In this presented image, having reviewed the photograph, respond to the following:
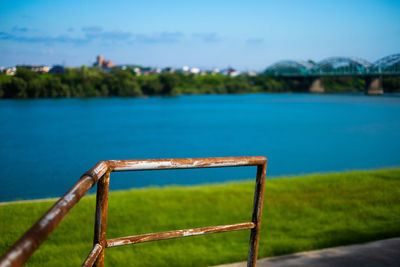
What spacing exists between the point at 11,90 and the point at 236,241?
28.4 ft

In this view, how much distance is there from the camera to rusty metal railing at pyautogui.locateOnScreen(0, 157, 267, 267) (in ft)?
2.16

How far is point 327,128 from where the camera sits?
101 feet

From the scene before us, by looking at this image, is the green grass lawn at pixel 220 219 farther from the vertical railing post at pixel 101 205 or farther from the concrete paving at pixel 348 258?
the vertical railing post at pixel 101 205

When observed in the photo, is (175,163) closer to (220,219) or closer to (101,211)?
(101,211)

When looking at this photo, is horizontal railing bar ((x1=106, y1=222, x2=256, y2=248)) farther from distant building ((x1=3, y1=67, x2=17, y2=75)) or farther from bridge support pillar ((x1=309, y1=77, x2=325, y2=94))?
bridge support pillar ((x1=309, y1=77, x2=325, y2=94))

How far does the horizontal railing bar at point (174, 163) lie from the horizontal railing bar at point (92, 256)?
23 centimetres

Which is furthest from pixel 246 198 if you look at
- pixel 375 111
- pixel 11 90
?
pixel 375 111

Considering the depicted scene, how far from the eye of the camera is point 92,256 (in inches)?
45.3

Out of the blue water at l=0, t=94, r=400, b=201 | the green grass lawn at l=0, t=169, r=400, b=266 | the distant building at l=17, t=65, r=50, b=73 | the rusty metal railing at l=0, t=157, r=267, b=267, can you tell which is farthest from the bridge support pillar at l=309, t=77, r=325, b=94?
the rusty metal railing at l=0, t=157, r=267, b=267

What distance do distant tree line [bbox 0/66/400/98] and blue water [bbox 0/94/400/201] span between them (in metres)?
1.94

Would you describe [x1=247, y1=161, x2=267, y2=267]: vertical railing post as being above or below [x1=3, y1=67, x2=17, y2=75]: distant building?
below

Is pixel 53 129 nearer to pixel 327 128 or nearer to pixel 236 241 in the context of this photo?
pixel 327 128

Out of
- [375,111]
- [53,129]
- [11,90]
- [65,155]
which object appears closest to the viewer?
[11,90]

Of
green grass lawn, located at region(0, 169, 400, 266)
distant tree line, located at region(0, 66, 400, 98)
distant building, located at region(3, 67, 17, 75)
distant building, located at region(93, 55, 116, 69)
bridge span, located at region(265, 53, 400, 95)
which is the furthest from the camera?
distant building, located at region(93, 55, 116, 69)
